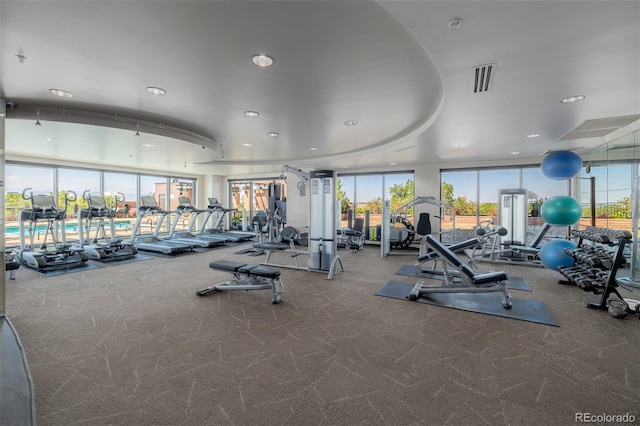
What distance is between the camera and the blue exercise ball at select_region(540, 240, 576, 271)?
497cm

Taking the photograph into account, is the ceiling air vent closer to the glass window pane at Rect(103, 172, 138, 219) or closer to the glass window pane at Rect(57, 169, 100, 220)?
the glass window pane at Rect(103, 172, 138, 219)

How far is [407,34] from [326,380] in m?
2.97

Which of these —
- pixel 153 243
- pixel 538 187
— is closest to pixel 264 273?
pixel 153 243

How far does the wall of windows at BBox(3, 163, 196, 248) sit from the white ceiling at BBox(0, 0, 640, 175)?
11.3 feet

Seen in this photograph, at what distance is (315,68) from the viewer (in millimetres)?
3049

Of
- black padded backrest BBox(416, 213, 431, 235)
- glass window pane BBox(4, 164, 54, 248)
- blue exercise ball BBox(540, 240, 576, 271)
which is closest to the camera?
blue exercise ball BBox(540, 240, 576, 271)

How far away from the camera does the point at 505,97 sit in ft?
11.4

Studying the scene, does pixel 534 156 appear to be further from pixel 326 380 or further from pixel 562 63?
pixel 326 380

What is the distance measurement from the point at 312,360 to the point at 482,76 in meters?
3.24

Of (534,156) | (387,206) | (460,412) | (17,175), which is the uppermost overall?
(534,156)

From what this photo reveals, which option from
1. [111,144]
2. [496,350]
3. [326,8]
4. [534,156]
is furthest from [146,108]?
[534,156]

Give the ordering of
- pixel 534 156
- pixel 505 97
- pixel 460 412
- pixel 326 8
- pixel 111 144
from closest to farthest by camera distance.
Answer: pixel 460 412 → pixel 326 8 → pixel 505 97 → pixel 111 144 → pixel 534 156

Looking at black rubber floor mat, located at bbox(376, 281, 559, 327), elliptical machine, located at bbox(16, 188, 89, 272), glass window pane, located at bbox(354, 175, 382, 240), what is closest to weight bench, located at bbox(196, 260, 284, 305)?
black rubber floor mat, located at bbox(376, 281, 559, 327)

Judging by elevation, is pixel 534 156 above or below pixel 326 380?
above
